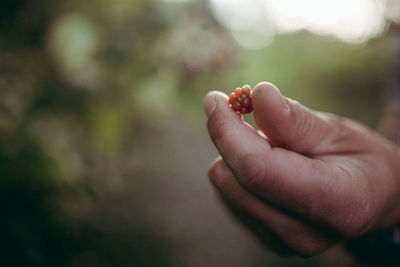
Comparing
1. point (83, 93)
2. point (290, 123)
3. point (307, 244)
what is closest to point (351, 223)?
point (307, 244)

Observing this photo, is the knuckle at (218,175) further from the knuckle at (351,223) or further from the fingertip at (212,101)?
the knuckle at (351,223)

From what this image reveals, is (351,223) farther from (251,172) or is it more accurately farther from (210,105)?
(210,105)

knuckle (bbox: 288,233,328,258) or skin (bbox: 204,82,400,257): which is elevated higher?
skin (bbox: 204,82,400,257)

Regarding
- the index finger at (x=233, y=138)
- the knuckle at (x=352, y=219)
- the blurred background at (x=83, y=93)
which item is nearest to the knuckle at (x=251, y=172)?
the index finger at (x=233, y=138)

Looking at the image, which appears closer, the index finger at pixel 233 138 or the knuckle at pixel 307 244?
the index finger at pixel 233 138

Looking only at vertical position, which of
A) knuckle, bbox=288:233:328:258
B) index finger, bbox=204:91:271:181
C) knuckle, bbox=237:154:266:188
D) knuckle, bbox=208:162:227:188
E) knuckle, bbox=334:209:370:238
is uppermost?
index finger, bbox=204:91:271:181

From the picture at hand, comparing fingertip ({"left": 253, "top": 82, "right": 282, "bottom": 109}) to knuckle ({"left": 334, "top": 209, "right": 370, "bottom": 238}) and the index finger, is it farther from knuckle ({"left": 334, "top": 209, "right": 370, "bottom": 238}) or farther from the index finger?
knuckle ({"left": 334, "top": 209, "right": 370, "bottom": 238})

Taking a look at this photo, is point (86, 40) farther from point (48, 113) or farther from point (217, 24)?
point (217, 24)

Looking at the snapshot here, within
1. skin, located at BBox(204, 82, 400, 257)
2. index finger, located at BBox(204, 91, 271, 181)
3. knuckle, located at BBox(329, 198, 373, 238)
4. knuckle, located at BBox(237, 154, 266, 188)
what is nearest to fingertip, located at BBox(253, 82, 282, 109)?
skin, located at BBox(204, 82, 400, 257)

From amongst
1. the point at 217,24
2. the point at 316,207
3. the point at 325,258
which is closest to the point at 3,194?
the point at 316,207
